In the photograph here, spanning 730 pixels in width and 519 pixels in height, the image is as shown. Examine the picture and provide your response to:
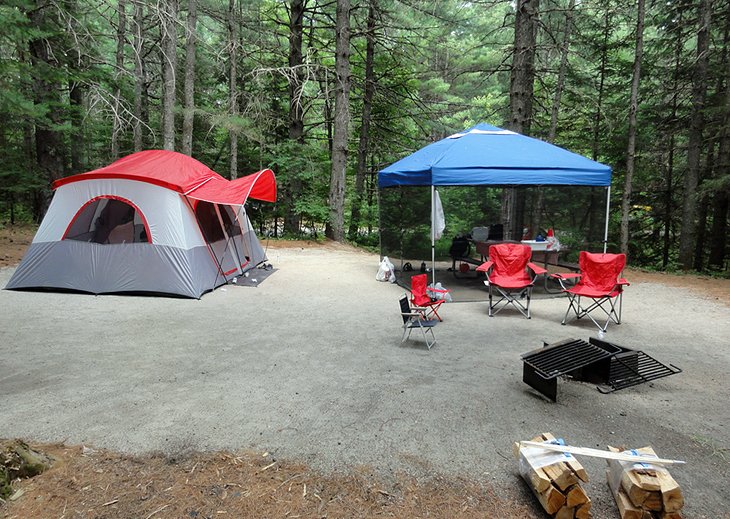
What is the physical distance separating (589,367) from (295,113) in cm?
1343

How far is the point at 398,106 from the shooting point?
48.3 ft

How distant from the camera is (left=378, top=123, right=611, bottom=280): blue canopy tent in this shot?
6797 millimetres

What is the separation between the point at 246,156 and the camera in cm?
1670

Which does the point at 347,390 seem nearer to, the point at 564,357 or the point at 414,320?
the point at 414,320

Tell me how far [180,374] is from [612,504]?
328 cm

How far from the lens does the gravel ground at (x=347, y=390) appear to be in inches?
104

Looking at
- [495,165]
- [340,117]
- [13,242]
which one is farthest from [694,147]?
[13,242]

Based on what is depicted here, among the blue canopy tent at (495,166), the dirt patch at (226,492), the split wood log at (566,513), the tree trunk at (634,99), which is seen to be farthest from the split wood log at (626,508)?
the tree trunk at (634,99)

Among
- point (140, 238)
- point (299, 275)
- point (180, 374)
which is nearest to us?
point (180, 374)

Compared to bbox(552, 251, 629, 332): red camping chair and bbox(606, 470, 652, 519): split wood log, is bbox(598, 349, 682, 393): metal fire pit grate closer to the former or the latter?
bbox(606, 470, 652, 519): split wood log

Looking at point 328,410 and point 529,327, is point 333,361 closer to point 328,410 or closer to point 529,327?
point 328,410

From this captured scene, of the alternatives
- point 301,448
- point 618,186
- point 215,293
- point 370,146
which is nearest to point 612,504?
point 301,448

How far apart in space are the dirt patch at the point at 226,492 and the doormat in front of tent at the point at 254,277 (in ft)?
17.7

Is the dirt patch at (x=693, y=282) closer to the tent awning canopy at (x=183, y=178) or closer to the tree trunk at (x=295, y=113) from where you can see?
the tent awning canopy at (x=183, y=178)
